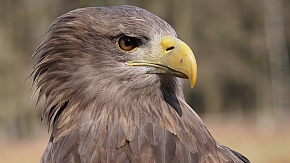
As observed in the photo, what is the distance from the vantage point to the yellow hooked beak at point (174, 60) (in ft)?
11.1

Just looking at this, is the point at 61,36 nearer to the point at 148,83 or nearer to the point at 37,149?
the point at 148,83

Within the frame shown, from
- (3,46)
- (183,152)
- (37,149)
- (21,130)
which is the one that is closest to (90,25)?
(183,152)

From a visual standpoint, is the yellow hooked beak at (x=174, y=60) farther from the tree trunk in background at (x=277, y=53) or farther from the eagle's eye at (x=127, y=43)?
the tree trunk in background at (x=277, y=53)

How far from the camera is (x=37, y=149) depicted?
726 inches

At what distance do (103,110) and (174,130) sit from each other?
56 centimetres

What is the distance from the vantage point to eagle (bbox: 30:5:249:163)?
3449 millimetres

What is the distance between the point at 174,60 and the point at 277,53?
101 ft

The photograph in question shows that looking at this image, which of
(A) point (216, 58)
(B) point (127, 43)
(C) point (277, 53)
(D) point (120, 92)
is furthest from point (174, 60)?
(C) point (277, 53)

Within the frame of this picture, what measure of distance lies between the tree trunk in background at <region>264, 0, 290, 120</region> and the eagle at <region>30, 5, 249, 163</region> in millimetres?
29648

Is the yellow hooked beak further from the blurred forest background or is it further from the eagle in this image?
the blurred forest background

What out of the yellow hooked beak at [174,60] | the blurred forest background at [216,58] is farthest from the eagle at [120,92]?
the blurred forest background at [216,58]

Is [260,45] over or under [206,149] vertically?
under

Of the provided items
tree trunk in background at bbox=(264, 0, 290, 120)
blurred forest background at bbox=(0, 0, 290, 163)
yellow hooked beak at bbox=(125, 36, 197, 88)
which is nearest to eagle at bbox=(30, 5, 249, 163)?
yellow hooked beak at bbox=(125, 36, 197, 88)

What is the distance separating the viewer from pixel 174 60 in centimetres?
346
